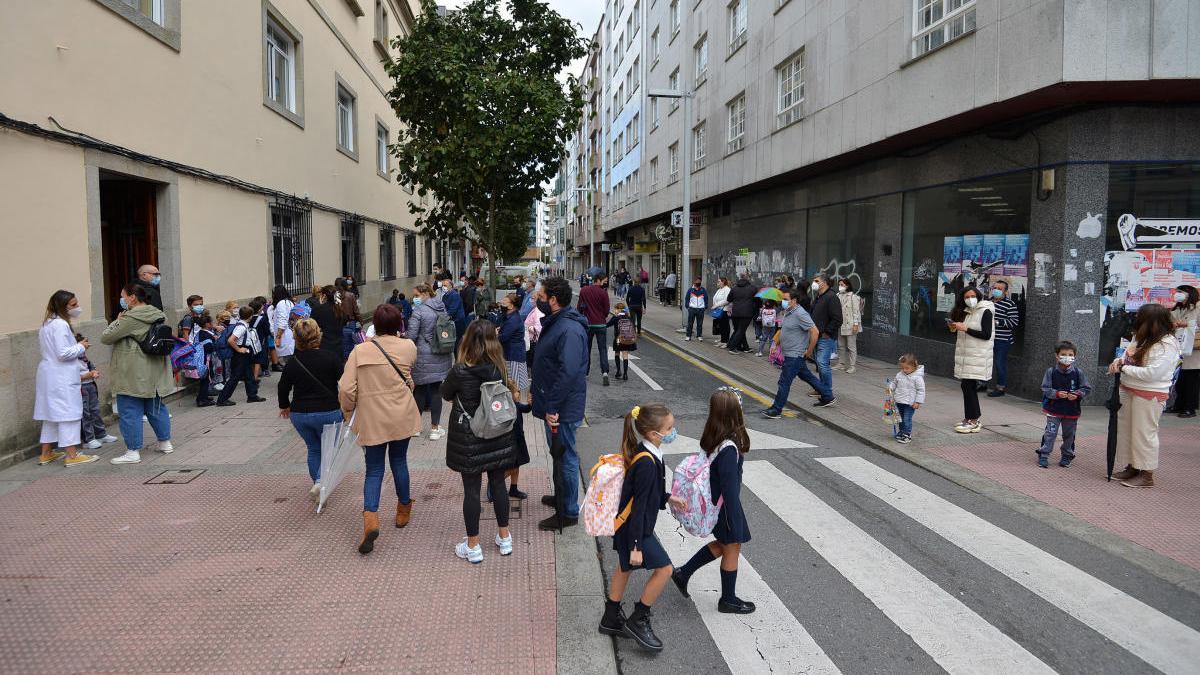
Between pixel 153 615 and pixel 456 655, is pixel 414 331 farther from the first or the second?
pixel 456 655

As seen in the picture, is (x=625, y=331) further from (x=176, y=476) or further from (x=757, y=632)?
(x=757, y=632)

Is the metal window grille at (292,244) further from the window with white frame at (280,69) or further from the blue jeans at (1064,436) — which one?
the blue jeans at (1064,436)

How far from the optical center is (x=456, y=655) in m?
3.62

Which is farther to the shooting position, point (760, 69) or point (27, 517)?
point (760, 69)

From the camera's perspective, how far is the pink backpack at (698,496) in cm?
384

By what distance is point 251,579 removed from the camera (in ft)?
14.5

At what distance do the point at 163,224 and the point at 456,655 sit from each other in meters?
8.54

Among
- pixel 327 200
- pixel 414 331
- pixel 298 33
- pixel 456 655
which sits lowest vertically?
pixel 456 655

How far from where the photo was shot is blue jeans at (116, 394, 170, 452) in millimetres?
6832

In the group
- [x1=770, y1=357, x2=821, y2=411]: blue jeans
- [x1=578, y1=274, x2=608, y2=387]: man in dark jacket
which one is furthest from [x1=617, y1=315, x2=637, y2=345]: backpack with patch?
[x1=770, y1=357, x2=821, y2=411]: blue jeans

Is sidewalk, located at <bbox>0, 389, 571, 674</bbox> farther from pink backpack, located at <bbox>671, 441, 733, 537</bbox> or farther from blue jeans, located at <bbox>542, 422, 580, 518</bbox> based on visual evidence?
pink backpack, located at <bbox>671, 441, 733, 537</bbox>

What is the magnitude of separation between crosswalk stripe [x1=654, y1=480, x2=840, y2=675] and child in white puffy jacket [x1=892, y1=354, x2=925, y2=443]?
391cm

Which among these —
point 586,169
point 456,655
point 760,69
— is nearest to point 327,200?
point 760,69

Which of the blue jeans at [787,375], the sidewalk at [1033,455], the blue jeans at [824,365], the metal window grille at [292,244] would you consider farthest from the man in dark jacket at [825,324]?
the metal window grille at [292,244]
